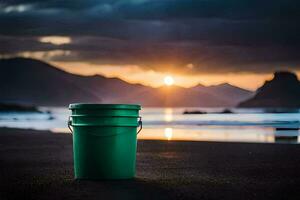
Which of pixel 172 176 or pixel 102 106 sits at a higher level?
pixel 102 106

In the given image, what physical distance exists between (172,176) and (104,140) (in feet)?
3.94

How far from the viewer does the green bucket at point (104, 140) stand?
26.7 ft

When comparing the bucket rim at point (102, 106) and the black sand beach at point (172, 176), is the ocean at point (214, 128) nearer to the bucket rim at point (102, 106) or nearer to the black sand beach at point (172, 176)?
the black sand beach at point (172, 176)

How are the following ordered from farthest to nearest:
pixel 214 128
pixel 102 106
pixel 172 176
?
pixel 214 128
pixel 172 176
pixel 102 106

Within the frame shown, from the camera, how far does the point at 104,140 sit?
26.7 ft

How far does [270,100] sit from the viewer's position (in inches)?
7323

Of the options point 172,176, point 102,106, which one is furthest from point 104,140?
point 172,176

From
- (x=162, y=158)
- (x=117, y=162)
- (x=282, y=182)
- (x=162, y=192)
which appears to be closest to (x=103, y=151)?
(x=117, y=162)

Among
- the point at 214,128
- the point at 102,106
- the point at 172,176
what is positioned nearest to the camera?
the point at 102,106

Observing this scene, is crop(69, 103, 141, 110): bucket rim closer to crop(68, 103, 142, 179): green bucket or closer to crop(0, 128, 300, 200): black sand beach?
crop(68, 103, 142, 179): green bucket

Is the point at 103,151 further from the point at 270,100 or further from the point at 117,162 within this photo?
the point at 270,100

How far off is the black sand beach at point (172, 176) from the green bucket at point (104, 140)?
8.4 inches

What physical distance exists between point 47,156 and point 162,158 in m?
2.25

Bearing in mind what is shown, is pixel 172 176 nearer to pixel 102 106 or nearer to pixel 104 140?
pixel 104 140
